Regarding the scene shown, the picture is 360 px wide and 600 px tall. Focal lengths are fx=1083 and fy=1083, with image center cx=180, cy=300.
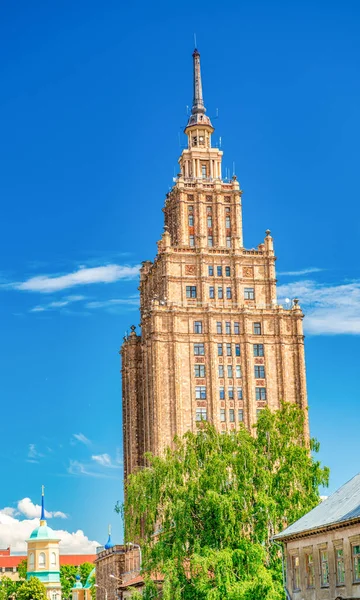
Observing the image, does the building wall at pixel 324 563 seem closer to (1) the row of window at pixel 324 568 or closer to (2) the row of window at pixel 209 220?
(1) the row of window at pixel 324 568

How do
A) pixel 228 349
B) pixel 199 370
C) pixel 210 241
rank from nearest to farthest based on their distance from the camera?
1. pixel 199 370
2. pixel 228 349
3. pixel 210 241

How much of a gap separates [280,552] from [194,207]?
8732 centimetres

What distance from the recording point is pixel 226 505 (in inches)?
2549

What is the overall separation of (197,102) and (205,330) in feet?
121

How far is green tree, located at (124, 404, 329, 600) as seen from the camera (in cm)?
6272

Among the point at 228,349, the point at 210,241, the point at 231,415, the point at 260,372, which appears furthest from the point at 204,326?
the point at 210,241

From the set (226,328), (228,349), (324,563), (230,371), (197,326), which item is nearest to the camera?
(324,563)

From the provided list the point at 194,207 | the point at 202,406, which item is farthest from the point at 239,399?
the point at 194,207

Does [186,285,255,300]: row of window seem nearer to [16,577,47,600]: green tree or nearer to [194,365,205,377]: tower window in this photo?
[194,365,205,377]: tower window

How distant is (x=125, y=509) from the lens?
7656 centimetres

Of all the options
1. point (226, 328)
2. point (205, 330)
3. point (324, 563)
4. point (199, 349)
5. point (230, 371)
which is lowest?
point (324, 563)

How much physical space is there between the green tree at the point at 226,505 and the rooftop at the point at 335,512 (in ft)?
19.1

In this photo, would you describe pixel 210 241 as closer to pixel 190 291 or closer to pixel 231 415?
pixel 190 291

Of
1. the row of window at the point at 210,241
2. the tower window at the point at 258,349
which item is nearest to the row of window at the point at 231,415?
the tower window at the point at 258,349
